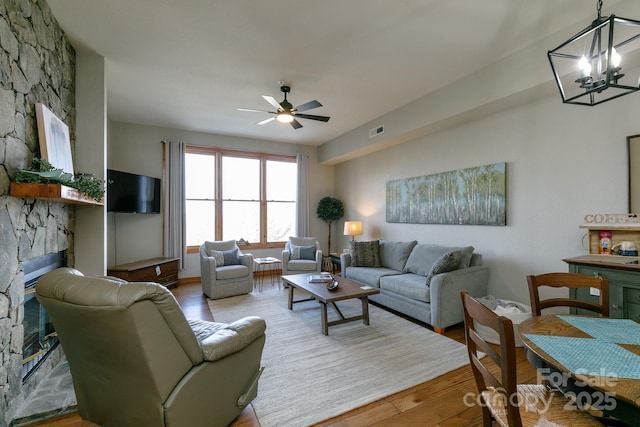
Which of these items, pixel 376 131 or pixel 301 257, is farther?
pixel 301 257

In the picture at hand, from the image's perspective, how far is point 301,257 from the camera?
5.54 metres

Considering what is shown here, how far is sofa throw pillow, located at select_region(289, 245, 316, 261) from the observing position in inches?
218

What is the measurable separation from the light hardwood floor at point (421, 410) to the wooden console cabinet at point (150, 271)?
2.73 meters

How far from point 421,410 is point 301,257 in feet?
12.2

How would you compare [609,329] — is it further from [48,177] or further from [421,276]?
[48,177]

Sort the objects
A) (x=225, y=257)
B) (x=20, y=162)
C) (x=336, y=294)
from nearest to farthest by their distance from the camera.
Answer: (x=20, y=162) → (x=336, y=294) → (x=225, y=257)

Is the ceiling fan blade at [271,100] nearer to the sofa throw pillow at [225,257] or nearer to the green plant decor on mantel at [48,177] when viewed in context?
the green plant decor on mantel at [48,177]

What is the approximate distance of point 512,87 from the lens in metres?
3.13

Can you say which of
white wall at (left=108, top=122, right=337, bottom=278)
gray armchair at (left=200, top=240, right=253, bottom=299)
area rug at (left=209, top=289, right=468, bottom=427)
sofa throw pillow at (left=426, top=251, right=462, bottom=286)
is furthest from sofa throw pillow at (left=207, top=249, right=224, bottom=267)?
sofa throw pillow at (left=426, top=251, right=462, bottom=286)

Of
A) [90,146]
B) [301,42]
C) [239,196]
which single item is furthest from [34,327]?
[239,196]

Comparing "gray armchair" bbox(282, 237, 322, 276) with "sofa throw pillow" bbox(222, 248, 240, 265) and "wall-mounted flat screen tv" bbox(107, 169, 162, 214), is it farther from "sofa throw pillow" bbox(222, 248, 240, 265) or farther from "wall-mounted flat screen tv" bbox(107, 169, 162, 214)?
"wall-mounted flat screen tv" bbox(107, 169, 162, 214)

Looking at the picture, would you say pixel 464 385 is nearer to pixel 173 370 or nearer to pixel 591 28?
pixel 173 370

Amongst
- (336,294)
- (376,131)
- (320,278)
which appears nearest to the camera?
(336,294)

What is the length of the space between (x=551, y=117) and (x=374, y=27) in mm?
2279
